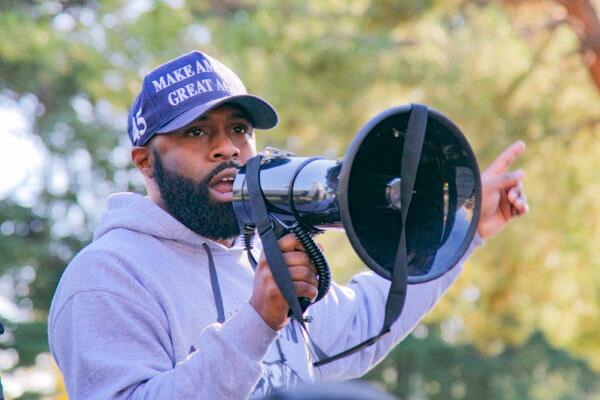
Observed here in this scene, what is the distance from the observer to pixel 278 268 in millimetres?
2457

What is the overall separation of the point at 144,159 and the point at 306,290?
93 centimetres

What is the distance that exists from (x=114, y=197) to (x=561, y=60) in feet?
22.3

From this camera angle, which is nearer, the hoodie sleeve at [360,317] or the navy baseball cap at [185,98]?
the navy baseball cap at [185,98]

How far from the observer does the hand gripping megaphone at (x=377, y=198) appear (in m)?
2.49

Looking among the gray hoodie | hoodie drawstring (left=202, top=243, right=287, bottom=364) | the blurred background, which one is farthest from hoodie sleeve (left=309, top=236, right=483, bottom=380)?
the blurred background

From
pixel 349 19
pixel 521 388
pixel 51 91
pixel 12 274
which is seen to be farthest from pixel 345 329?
pixel 521 388

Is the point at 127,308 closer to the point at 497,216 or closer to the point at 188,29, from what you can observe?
the point at 497,216

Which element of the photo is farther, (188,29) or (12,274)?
(12,274)

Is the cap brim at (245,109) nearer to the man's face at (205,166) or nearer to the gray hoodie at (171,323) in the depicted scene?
the man's face at (205,166)

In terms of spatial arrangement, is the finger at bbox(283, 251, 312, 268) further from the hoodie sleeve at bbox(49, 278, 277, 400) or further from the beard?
the beard

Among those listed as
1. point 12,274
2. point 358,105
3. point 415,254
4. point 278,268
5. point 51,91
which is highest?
point 278,268

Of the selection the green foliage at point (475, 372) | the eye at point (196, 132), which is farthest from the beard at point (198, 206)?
the green foliage at point (475, 372)

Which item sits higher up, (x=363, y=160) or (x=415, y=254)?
(x=363, y=160)

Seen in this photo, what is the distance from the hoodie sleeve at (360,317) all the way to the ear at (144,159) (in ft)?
2.06
